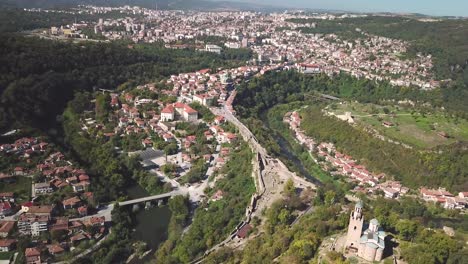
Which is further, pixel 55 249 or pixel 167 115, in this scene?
pixel 167 115

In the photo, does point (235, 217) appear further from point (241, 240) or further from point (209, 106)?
point (209, 106)

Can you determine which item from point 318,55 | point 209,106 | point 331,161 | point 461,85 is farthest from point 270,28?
point 331,161

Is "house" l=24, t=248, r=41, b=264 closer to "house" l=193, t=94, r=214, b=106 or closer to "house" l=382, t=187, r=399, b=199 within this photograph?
"house" l=382, t=187, r=399, b=199

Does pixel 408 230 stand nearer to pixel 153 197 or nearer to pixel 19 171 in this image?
pixel 153 197

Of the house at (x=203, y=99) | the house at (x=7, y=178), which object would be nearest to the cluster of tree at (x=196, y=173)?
the house at (x=7, y=178)

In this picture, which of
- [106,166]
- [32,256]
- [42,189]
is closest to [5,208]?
[42,189]

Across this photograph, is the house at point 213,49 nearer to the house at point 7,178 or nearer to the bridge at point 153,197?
the bridge at point 153,197
